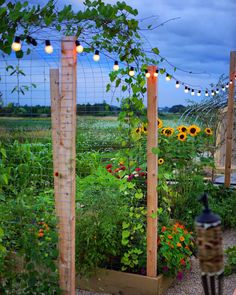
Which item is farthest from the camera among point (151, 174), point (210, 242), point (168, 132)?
point (168, 132)

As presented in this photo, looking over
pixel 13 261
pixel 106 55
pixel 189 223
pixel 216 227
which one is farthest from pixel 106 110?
pixel 216 227

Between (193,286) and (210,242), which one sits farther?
(193,286)

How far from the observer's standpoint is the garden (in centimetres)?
271

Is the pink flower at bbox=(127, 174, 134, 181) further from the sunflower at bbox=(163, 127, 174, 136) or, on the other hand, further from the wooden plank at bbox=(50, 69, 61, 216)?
the sunflower at bbox=(163, 127, 174, 136)

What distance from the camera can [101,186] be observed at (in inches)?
146

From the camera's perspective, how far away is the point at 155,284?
329cm

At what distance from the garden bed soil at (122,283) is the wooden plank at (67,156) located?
2.10 feet

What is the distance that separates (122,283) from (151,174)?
0.90 m

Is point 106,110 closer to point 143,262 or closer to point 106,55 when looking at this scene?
point 106,55

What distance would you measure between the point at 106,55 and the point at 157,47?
1.31 feet

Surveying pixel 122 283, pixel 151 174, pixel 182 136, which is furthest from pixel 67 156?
pixel 182 136

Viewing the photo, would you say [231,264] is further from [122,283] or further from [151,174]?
[151,174]

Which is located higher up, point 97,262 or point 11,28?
point 11,28

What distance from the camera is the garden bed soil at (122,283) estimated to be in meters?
3.30
